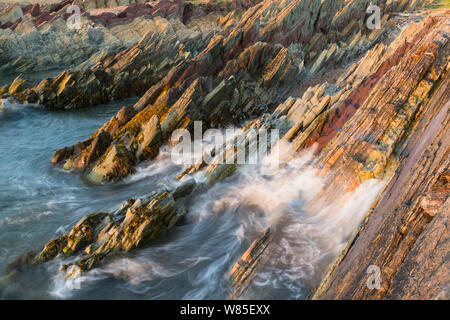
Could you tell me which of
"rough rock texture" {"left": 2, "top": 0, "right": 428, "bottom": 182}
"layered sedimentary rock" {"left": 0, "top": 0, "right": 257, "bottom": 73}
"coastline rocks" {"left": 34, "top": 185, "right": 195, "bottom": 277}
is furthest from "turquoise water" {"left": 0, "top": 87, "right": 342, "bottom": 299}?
"layered sedimentary rock" {"left": 0, "top": 0, "right": 257, "bottom": 73}

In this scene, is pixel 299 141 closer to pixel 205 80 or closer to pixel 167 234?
pixel 167 234

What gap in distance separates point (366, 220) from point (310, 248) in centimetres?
201

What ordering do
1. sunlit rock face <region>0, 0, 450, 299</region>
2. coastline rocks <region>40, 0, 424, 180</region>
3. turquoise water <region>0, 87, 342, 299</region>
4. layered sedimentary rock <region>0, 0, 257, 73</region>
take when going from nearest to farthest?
sunlit rock face <region>0, 0, 450, 299</region> < turquoise water <region>0, 87, 342, 299</region> < coastline rocks <region>40, 0, 424, 180</region> < layered sedimentary rock <region>0, 0, 257, 73</region>

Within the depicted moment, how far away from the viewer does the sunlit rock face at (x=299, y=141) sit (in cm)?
784

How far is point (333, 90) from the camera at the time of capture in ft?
63.0

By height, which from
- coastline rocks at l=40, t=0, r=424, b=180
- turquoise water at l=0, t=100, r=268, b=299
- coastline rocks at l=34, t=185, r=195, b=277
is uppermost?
coastline rocks at l=40, t=0, r=424, b=180

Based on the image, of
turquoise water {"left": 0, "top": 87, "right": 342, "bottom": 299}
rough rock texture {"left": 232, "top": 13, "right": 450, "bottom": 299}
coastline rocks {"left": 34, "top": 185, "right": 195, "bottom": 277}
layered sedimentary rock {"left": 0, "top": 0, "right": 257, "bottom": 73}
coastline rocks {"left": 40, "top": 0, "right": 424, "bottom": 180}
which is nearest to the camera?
rough rock texture {"left": 232, "top": 13, "right": 450, "bottom": 299}

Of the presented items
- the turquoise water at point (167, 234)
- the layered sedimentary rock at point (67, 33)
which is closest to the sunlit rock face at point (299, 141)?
the turquoise water at point (167, 234)

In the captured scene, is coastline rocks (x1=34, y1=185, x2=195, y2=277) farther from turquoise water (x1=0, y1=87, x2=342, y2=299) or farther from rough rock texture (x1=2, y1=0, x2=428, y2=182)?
rough rock texture (x1=2, y1=0, x2=428, y2=182)

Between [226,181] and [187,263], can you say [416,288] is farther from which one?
[226,181]

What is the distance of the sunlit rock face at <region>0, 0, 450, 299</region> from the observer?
7.84 meters

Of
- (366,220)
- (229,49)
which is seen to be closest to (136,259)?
(366,220)

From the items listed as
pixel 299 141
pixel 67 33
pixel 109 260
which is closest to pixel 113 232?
pixel 109 260
